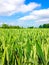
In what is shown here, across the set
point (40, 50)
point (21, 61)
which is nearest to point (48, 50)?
point (40, 50)

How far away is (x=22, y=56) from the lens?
1115 mm

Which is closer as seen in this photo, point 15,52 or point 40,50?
point 40,50

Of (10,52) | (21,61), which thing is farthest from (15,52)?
(21,61)

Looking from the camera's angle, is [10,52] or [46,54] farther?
[10,52]

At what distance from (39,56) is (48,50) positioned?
0.19 feet

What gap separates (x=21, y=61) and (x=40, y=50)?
116 millimetres

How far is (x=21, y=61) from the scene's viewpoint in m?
1.06

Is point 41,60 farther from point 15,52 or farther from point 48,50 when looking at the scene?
point 15,52

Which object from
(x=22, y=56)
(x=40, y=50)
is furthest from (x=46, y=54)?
(x=22, y=56)

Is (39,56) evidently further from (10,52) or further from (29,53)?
(10,52)

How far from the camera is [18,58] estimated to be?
1.10 meters

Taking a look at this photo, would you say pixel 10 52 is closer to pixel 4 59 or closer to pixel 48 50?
pixel 4 59

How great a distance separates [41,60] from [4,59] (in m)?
0.20

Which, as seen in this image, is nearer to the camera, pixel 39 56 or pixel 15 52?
pixel 39 56
